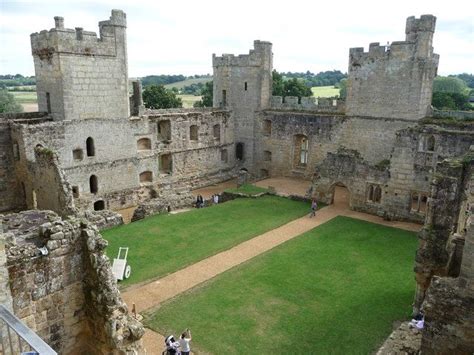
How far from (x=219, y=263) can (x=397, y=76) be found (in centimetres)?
1604

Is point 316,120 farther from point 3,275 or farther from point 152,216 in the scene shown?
point 3,275

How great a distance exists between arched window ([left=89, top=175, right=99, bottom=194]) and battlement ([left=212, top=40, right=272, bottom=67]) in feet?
45.8

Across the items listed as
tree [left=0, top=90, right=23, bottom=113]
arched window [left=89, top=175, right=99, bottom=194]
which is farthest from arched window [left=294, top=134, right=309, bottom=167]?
tree [left=0, top=90, right=23, bottom=113]

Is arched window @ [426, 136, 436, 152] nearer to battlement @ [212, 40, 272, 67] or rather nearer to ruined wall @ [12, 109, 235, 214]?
battlement @ [212, 40, 272, 67]

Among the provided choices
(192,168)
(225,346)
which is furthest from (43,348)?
(192,168)

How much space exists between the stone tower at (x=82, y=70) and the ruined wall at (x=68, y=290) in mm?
14929

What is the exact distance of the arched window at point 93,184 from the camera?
24.8 m

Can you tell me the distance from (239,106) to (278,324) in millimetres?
22083

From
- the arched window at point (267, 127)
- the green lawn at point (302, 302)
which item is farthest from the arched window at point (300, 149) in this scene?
the green lawn at point (302, 302)

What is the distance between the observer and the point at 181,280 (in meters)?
16.0

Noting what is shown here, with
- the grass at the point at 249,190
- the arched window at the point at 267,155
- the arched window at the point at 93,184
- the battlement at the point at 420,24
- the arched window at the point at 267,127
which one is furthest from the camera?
the arched window at the point at 267,155

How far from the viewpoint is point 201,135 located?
101 feet

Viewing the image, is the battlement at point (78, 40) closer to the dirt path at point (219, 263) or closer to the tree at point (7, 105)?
Answer: the dirt path at point (219, 263)

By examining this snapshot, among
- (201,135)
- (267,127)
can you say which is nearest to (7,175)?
(201,135)
